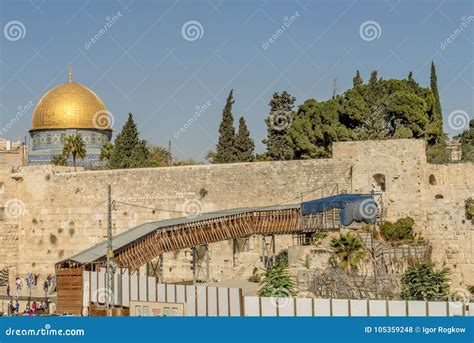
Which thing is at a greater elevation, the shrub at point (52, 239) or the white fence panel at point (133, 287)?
the shrub at point (52, 239)

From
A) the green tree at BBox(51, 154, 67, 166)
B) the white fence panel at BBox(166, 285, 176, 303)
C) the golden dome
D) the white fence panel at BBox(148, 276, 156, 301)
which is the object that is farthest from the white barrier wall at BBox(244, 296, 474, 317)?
the golden dome

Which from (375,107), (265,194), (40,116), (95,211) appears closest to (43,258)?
(95,211)

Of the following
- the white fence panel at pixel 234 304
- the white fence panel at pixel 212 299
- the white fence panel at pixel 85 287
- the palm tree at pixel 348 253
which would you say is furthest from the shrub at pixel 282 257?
the white fence panel at pixel 234 304

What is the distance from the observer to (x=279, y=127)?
139 ft

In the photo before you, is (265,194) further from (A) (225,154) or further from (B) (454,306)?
(B) (454,306)

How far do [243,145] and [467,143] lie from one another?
10.9m

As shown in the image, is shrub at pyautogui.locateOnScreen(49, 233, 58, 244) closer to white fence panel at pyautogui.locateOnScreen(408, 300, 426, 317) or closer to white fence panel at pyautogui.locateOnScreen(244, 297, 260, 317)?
white fence panel at pyautogui.locateOnScreen(244, 297, 260, 317)

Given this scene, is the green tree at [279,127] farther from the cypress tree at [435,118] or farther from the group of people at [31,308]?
the group of people at [31,308]

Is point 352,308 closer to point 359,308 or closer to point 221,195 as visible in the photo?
point 359,308

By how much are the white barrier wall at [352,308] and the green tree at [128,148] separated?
73.6 feet

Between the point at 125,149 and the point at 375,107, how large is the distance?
10.6 m

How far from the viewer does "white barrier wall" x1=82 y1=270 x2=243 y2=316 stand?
869 inches

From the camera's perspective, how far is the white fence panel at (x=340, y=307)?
68.8 ft

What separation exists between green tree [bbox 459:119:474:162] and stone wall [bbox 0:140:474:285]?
9495mm
